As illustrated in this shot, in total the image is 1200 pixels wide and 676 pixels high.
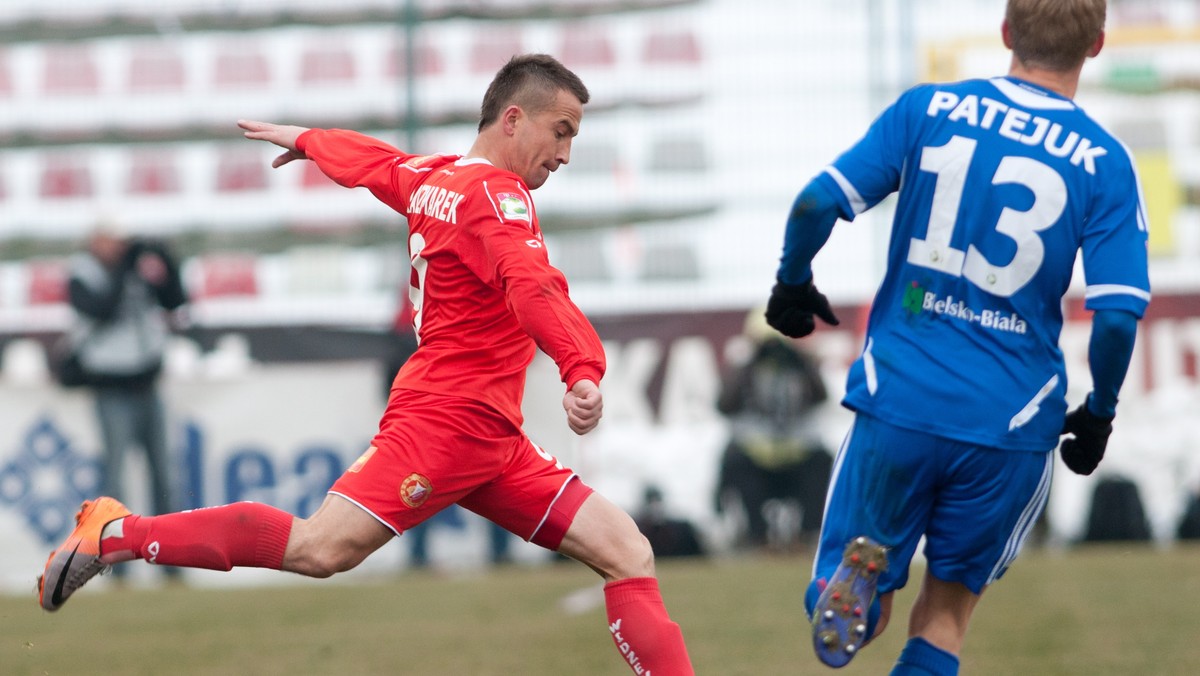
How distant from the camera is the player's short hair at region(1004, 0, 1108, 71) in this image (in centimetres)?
398

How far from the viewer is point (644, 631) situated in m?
4.53

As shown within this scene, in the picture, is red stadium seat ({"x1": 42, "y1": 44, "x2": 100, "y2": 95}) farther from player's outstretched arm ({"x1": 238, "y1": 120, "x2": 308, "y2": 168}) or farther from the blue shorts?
the blue shorts

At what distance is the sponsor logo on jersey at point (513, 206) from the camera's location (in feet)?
14.3

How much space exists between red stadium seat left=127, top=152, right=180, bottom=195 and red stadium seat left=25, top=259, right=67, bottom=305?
37.2 inches

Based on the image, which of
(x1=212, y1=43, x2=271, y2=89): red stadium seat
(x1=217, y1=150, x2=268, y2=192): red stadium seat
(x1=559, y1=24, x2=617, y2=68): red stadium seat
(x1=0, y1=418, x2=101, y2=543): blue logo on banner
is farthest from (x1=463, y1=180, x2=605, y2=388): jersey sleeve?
(x1=212, y1=43, x2=271, y2=89): red stadium seat

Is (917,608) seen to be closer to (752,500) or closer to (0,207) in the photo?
(752,500)

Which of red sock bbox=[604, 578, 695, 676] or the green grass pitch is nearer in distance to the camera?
red sock bbox=[604, 578, 695, 676]

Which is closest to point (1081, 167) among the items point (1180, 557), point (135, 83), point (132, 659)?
point (132, 659)

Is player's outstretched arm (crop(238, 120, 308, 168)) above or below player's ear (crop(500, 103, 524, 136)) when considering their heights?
below

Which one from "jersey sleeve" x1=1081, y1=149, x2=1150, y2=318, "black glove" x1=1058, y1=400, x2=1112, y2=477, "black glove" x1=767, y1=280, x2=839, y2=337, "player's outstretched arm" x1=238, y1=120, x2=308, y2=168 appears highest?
"player's outstretched arm" x1=238, y1=120, x2=308, y2=168

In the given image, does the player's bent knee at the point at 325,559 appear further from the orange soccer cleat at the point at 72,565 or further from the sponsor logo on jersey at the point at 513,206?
the sponsor logo on jersey at the point at 513,206

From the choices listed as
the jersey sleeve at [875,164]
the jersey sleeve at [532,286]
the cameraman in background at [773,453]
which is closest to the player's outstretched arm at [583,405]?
the jersey sleeve at [532,286]

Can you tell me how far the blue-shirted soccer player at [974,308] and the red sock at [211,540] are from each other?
1.53 m

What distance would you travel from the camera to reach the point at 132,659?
6.96m
